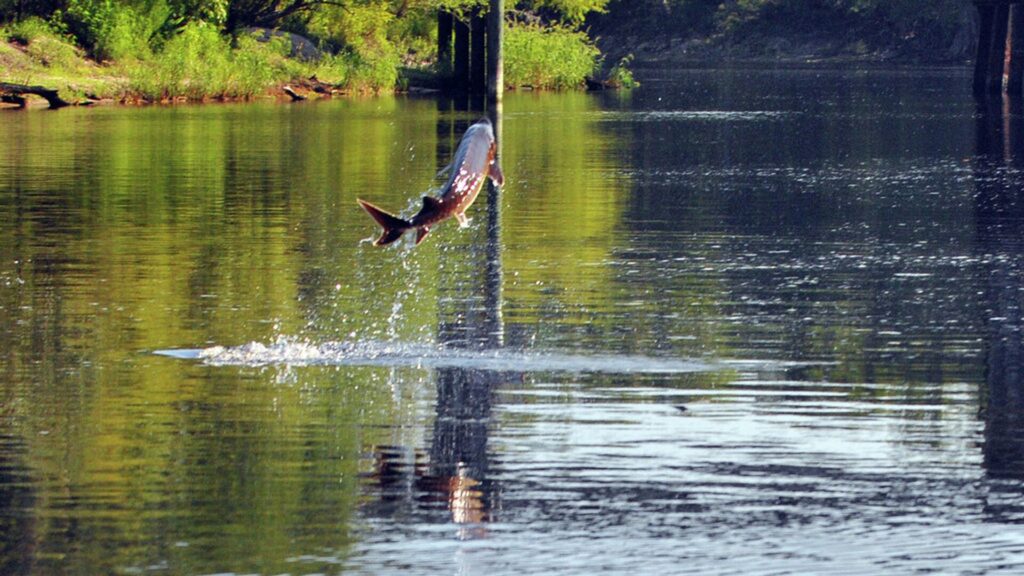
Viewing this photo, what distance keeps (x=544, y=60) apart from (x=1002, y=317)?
166 feet

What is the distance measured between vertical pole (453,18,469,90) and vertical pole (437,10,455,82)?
36cm

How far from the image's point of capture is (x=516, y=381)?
12000 millimetres

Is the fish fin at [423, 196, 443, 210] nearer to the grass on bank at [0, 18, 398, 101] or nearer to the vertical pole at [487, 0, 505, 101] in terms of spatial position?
the grass on bank at [0, 18, 398, 101]

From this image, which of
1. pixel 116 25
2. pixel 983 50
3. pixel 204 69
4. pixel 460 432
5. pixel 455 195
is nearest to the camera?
pixel 460 432

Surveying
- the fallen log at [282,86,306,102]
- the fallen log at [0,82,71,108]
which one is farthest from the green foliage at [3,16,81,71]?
the fallen log at [282,86,306,102]

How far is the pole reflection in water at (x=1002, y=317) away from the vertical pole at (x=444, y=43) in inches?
1227

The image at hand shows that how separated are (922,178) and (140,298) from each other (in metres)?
15.4

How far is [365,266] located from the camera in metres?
18.0

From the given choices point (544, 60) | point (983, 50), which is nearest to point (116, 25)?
point (544, 60)

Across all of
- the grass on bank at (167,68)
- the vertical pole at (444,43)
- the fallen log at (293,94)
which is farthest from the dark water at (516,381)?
the vertical pole at (444,43)

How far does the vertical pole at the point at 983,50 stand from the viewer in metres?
61.8

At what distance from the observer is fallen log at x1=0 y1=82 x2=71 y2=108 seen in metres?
47.1

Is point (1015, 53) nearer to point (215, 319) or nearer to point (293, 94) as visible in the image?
point (293, 94)

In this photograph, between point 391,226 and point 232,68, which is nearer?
point 391,226
